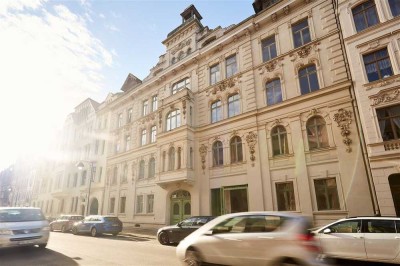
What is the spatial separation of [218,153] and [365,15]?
13.2 metres

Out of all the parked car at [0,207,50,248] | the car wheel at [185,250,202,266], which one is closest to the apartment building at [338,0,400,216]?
the car wheel at [185,250,202,266]

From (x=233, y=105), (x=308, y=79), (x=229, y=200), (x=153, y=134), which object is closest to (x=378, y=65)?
(x=308, y=79)

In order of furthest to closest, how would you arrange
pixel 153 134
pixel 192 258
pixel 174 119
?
pixel 153 134 → pixel 174 119 → pixel 192 258

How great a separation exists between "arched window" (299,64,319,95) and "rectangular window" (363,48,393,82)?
10.2 feet

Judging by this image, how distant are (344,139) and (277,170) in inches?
175

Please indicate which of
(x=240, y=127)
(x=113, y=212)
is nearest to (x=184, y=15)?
(x=240, y=127)

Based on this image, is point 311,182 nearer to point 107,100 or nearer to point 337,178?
point 337,178

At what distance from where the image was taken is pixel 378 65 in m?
12.9

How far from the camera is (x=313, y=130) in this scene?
15.2 m

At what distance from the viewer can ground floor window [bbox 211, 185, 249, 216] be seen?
55.7 ft

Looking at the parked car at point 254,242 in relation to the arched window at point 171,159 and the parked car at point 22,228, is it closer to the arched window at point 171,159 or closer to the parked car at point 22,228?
the parked car at point 22,228

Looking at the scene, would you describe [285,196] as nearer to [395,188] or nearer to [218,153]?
[395,188]

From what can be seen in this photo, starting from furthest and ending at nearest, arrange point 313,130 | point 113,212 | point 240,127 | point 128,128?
point 128,128, point 113,212, point 240,127, point 313,130

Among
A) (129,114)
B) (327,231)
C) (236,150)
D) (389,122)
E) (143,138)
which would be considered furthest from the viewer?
(129,114)
